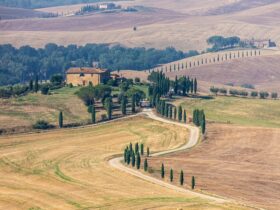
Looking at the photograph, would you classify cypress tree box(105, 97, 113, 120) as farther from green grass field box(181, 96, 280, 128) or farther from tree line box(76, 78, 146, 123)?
green grass field box(181, 96, 280, 128)

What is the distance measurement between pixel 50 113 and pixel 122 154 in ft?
126

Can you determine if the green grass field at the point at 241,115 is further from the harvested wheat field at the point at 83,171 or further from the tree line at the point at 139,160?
the tree line at the point at 139,160

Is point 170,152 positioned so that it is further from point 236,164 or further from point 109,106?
point 109,106

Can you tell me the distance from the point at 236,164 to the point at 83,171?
82.0 feet

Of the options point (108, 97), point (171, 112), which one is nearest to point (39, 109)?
point (108, 97)

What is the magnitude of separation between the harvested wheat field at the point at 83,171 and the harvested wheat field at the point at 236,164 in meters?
6.65

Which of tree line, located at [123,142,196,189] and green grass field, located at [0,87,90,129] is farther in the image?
green grass field, located at [0,87,90,129]

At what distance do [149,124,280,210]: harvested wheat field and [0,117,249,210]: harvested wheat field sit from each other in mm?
6648

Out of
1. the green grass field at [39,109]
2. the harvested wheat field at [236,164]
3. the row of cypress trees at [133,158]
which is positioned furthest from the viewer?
the green grass field at [39,109]

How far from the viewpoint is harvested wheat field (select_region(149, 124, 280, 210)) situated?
11406 cm

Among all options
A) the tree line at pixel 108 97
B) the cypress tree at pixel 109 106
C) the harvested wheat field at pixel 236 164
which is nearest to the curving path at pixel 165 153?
the harvested wheat field at pixel 236 164

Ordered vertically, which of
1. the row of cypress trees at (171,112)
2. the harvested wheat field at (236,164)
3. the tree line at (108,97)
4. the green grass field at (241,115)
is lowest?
the harvested wheat field at (236,164)

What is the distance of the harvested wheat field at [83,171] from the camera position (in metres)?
103

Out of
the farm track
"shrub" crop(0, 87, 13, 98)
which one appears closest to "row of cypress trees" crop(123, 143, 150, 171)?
the farm track
